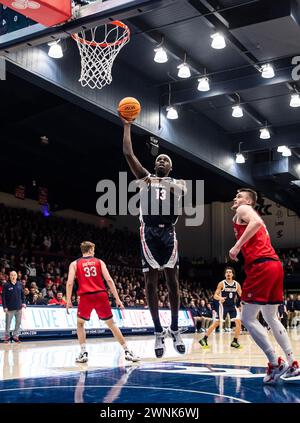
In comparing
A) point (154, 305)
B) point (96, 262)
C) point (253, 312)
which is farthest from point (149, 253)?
point (96, 262)

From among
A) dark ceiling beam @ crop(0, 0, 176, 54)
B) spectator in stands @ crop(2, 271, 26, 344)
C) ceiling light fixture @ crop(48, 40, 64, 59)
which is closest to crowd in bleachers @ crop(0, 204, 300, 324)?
spectator in stands @ crop(2, 271, 26, 344)

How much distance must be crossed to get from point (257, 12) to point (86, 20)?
541cm

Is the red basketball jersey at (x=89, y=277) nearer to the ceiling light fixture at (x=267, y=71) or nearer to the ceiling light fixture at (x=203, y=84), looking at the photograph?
the ceiling light fixture at (x=203, y=84)

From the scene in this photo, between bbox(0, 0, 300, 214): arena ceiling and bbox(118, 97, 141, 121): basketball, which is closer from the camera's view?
bbox(118, 97, 141, 121): basketball

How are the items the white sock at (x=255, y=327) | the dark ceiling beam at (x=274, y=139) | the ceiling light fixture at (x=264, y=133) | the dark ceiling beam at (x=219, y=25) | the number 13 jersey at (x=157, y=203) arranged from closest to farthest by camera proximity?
the number 13 jersey at (x=157, y=203), the white sock at (x=255, y=327), the dark ceiling beam at (x=219, y=25), the ceiling light fixture at (x=264, y=133), the dark ceiling beam at (x=274, y=139)

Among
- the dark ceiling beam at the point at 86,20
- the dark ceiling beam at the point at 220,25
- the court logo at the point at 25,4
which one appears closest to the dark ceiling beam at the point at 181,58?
the dark ceiling beam at the point at 220,25

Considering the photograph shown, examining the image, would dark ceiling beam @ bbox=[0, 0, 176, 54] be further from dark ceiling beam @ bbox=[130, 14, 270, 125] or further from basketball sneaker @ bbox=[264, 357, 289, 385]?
basketball sneaker @ bbox=[264, 357, 289, 385]

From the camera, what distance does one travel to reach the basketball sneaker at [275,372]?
20.9 feet

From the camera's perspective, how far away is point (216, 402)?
5.04 meters

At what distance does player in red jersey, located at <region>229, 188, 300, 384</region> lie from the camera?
6570mm

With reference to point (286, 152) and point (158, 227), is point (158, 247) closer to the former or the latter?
point (158, 227)

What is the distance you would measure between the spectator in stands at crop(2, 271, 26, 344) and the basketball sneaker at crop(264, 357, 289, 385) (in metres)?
9.92
